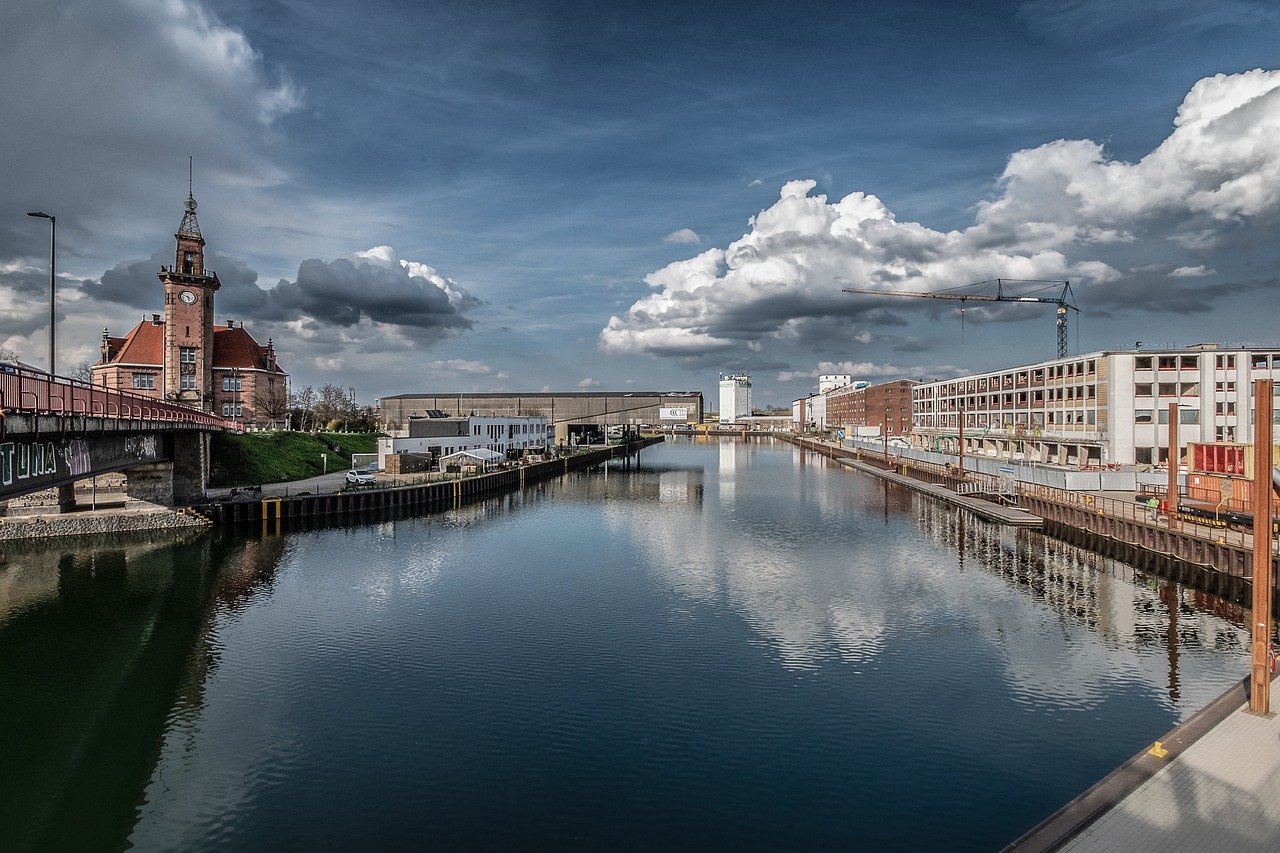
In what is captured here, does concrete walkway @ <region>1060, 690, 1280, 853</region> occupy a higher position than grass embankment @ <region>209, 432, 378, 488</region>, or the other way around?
grass embankment @ <region>209, 432, 378, 488</region>

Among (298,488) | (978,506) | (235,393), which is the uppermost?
(235,393)

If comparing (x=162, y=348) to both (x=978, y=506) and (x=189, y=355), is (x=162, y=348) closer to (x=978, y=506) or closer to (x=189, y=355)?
(x=189, y=355)

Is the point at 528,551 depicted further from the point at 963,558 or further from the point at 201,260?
the point at 201,260

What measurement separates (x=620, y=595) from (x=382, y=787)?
18.6m

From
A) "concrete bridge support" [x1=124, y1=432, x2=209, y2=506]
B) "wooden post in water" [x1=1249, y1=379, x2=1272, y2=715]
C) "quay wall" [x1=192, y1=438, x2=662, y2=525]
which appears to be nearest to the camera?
"wooden post in water" [x1=1249, y1=379, x2=1272, y2=715]

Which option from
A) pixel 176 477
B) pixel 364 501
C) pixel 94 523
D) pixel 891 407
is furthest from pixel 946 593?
pixel 891 407

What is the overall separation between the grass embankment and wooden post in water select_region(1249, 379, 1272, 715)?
247ft

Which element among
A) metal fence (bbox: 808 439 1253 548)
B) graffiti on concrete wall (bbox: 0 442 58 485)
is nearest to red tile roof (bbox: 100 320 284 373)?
graffiti on concrete wall (bbox: 0 442 58 485)

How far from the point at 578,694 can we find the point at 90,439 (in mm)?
29928

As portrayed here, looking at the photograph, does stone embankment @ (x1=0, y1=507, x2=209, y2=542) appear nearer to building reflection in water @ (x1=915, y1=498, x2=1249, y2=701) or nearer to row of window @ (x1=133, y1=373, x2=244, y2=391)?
row of window @ (x1=133, y1=373, x2=244, y2=391)

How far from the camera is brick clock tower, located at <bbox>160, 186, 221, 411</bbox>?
8038 cm

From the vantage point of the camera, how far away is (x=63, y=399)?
28.2 m

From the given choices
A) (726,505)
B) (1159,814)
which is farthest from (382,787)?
(726,505)

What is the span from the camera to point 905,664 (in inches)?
979
